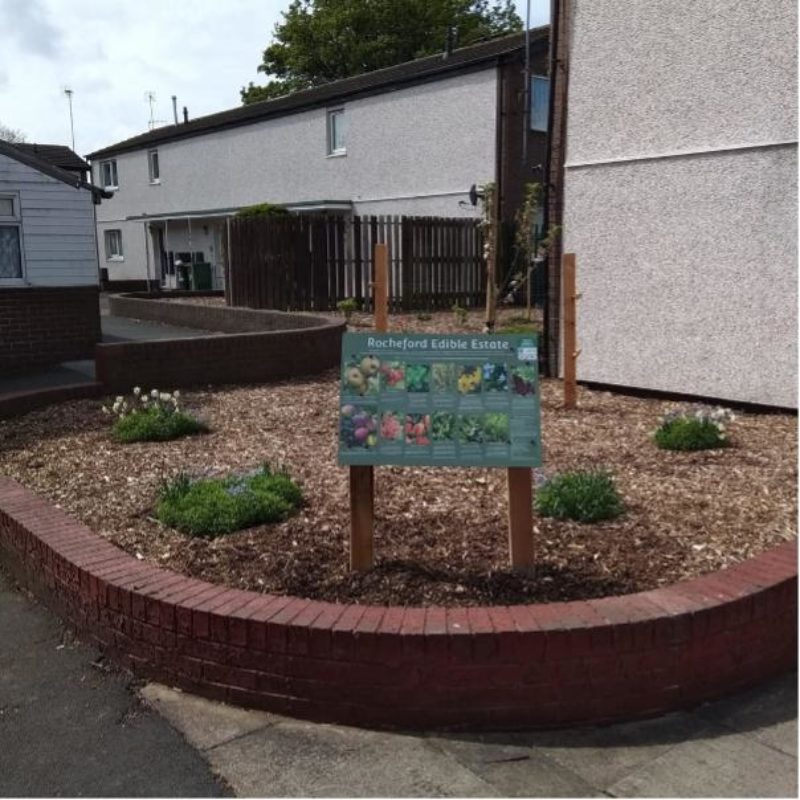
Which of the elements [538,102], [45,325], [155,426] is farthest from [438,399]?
[538,102]

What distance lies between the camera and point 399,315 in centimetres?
1623

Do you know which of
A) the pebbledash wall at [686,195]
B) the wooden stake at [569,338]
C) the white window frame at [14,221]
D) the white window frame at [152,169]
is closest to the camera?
the pebbledash wall at [686,195]

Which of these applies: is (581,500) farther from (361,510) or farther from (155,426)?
(155,426)

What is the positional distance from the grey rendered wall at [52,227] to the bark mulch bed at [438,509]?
5183 millimetres

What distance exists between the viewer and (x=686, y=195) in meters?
7.45

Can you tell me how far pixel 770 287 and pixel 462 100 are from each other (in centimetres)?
1448

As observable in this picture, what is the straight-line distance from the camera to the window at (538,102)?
20031mm

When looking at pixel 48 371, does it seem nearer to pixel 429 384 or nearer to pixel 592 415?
pixel 592 415

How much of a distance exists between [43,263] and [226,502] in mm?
8618

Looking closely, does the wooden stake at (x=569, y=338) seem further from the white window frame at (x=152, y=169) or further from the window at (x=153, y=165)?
the window at (x=153, y=165)

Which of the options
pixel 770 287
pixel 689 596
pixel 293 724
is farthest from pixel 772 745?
pixel 770 287

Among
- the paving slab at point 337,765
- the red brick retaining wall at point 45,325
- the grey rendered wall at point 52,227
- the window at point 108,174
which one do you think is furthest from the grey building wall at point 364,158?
the paving slab at point 337,765

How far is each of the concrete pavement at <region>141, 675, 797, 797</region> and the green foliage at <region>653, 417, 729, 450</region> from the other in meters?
2.61

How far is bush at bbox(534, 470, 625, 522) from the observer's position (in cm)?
441
